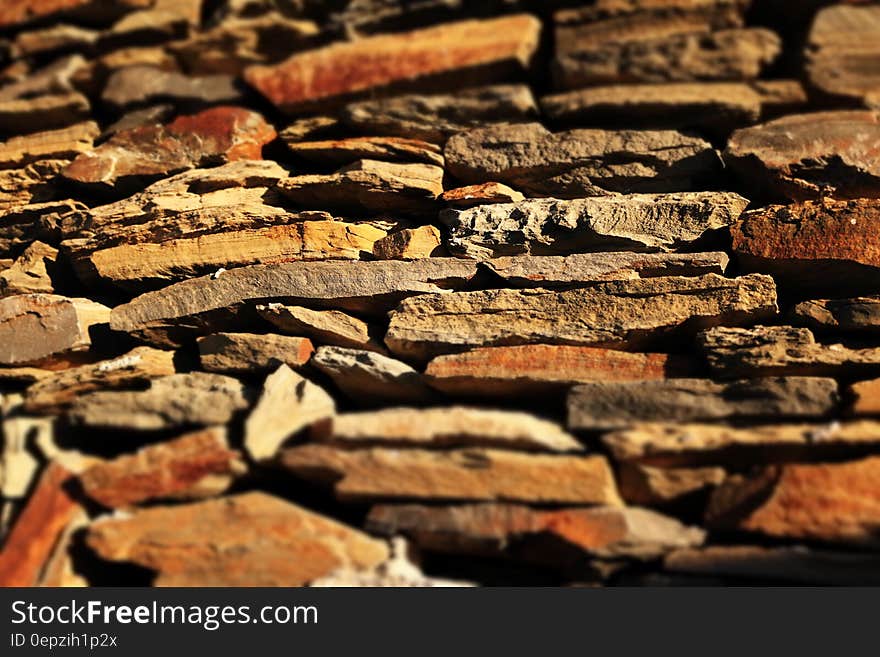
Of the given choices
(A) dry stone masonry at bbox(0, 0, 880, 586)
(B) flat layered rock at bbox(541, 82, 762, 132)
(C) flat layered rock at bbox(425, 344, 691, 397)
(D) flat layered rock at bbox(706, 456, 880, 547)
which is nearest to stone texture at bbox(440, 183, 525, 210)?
(A) dry stone masonry at bbox(0, 0, 880, 586)

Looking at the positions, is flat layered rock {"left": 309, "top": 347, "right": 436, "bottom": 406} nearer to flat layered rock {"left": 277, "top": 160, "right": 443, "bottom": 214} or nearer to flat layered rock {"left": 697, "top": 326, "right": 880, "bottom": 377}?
flat layered rock {"left": 277, "top": 160, "right": 443, "bottom": 214}

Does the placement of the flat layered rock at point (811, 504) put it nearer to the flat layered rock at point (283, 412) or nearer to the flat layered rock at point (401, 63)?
the flat layered rock at point (283, 412)

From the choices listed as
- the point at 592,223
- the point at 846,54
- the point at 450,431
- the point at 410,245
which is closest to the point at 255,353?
the point at 410,245

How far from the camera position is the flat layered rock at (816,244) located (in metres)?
2.14

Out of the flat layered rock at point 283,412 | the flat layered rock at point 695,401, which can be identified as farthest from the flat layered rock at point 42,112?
the flat layered rock at point 695,401

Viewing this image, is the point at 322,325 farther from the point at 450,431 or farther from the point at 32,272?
the point at 32,272

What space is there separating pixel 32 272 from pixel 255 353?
3.05ft

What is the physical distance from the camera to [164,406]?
2182mm

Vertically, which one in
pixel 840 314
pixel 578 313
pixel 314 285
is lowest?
pixel 840 314

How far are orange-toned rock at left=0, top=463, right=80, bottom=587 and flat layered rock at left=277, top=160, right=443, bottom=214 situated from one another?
106cm

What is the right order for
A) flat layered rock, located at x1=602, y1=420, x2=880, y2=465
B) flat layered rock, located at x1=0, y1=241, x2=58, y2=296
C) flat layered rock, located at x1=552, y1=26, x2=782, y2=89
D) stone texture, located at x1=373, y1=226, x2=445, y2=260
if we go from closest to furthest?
flat layered rock, located at x1=602, y1=420, x2=880, y2=465, stone texture, located at x1=373, y1=226, x2=445, y2=260, flat layered rock, located at x1=552, y1=26, x2=782, y2=89, flat layered rock, located at x1=0, y1=241, x2=58, y2=296

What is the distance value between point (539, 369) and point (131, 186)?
155cm

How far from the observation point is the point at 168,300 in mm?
2467

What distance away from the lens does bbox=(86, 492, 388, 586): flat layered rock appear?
6.36ft
